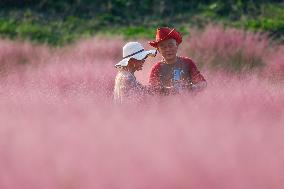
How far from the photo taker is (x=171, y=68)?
19.9 feet

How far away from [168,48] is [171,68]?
6.4 inches

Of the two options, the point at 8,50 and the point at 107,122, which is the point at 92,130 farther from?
the point at 8,50

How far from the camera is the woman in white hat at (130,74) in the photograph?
17.9 feet

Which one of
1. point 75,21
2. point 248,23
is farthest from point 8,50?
point 248,23

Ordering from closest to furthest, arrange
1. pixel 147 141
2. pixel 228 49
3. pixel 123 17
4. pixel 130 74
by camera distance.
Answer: pixel 147 141 → pixel 130 74 → pixel 228 49 → pixel 123 17

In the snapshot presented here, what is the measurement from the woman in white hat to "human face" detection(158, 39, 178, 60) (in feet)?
0.88

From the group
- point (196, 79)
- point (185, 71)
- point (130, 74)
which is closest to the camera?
point (130, 74)

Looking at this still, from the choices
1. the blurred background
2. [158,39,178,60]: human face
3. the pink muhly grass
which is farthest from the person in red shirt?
the blurred background

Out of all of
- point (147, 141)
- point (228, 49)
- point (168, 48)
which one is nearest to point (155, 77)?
point (168, 48)

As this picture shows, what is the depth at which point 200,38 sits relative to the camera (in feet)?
33.3

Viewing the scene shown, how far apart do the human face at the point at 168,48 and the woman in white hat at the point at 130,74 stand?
27cm

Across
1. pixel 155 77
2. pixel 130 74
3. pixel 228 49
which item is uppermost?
pixel 130 74

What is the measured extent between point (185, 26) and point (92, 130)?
9.18 meters

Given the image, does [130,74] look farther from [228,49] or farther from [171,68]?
[228,49]
